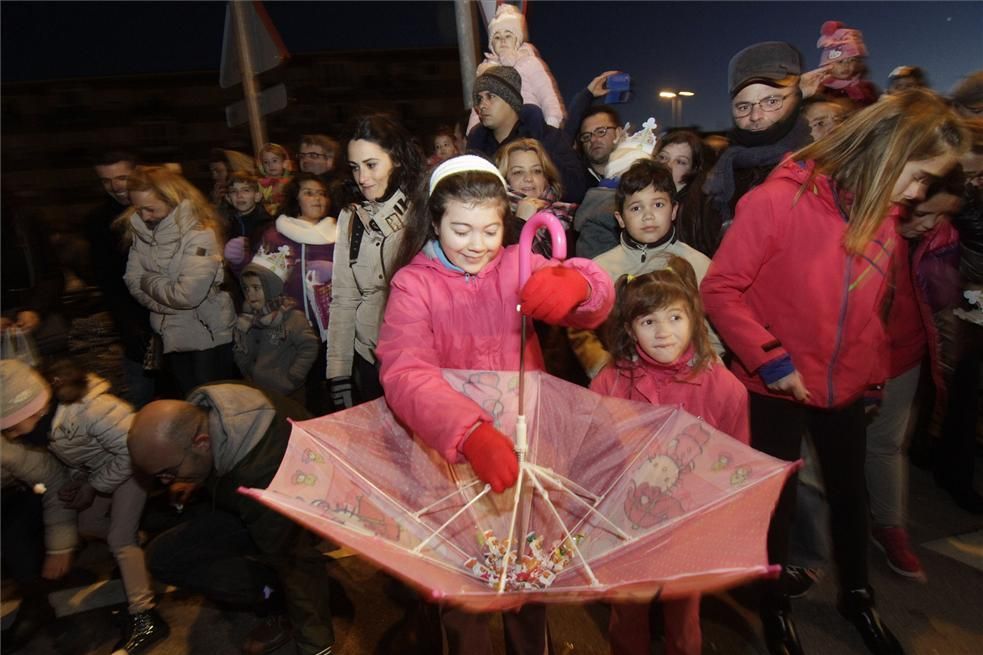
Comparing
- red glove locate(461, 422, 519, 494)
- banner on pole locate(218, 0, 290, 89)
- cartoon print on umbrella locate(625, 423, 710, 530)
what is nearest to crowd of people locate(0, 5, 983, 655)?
red glove locate(461, 422, 519, 494)

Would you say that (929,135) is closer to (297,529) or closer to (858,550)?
(858,550)

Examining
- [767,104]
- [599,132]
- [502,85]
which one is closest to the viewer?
[767,104]

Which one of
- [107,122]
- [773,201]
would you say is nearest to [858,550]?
[773,201]

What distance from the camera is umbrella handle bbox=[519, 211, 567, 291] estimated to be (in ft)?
5.59

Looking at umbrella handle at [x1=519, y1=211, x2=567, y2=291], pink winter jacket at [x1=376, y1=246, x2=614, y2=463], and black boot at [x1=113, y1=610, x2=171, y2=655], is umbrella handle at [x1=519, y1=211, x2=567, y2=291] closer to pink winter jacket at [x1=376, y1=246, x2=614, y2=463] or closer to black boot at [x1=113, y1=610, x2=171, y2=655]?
pink winter jacket at [x1=376, y1=246, x2=614, y2=463]

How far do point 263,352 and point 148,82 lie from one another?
16376mm

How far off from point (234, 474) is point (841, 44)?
4.32m

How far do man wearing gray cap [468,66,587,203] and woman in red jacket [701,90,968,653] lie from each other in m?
1.80

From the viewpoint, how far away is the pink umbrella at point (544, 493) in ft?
4.99

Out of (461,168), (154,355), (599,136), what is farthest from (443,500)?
(154,355)

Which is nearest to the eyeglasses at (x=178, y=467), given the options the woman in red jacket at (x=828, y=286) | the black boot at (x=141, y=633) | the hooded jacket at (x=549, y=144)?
the black boot at (x=141, y=633)

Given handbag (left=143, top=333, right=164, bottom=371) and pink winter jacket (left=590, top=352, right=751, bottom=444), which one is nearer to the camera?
pink winter jacket (left=590, top=352, right=751, bottom=444)

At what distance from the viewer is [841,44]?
4348 mm

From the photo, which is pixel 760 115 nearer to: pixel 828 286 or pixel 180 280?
pixel 828 286
